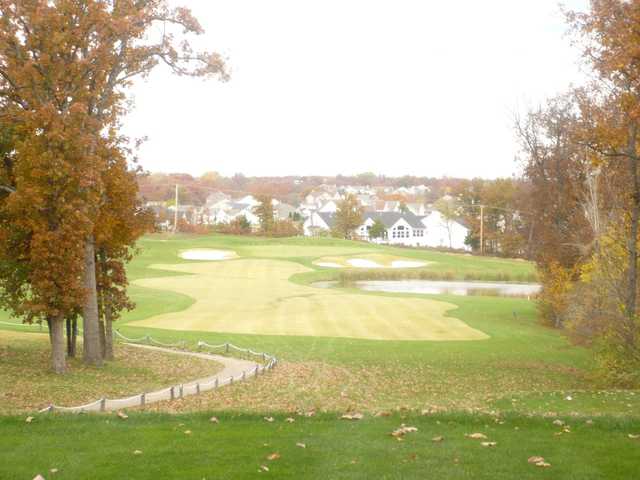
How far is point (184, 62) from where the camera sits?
22.3 m

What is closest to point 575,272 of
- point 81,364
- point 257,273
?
point 81,364

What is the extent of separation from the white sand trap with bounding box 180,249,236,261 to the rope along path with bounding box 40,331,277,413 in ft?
143

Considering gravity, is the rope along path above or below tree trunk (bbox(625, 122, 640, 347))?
below

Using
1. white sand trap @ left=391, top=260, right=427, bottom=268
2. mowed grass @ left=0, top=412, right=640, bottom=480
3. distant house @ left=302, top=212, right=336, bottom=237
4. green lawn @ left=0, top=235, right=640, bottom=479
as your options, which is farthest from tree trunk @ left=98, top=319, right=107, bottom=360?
distant house @ left=302, top=212, right=336, bottom=237

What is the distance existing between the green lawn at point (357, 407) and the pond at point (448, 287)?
338 inches

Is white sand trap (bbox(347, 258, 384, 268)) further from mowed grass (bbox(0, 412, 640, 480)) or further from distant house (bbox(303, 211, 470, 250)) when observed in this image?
mowed grass (bbox(0, 412, 640, 480))

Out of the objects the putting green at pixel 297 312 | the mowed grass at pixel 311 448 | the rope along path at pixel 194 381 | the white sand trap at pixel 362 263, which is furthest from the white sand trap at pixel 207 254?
the mowed grass at pixel 311 448

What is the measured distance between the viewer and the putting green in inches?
1321

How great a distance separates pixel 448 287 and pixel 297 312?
24.9 m

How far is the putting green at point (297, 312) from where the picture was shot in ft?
110

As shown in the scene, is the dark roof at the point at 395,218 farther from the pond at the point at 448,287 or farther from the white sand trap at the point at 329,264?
the pond at the point at 448,287

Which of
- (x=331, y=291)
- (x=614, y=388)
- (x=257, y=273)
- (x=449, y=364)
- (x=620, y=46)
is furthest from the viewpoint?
(x=257, y=273)

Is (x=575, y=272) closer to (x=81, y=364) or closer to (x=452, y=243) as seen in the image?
(x=81, y=364)

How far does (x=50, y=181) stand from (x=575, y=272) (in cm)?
2500
